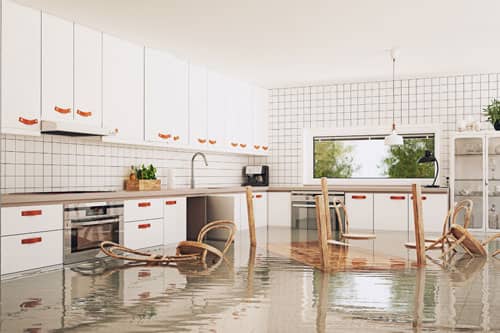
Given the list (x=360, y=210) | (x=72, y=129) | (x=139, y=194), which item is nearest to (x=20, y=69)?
(x=72, y=129)

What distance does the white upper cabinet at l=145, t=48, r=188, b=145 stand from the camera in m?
6.23

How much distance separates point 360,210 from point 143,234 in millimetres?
3528

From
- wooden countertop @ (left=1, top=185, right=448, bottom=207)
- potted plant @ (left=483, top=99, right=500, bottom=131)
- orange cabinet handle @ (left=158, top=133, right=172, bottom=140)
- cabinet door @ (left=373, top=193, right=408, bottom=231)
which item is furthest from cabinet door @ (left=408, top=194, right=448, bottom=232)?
orange cabinet handle @ (left=158, top=133, right=172, bottom=140)

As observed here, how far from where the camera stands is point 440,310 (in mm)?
3035

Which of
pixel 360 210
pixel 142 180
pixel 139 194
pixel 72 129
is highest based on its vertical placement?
pixel 72 129

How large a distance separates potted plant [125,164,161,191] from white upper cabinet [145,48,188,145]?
457mm

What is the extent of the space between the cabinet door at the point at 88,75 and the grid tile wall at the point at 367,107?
13.9 ft

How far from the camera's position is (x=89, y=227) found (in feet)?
16.5

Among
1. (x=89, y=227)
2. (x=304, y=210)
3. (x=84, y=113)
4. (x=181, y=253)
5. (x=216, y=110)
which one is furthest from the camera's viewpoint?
(x=304, y=210)

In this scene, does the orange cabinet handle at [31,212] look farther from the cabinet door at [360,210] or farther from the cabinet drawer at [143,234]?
the cabinet door at [360,210]

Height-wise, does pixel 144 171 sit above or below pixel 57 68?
below

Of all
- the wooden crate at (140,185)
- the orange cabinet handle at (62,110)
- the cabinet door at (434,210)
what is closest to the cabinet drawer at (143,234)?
the wooden crate at (140,185)

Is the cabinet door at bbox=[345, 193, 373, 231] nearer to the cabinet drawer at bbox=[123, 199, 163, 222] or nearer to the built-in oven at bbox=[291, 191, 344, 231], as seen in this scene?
the built-in oven at bbox=[291, 191, 344, 231]

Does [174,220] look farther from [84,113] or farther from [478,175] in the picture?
[478,175]
